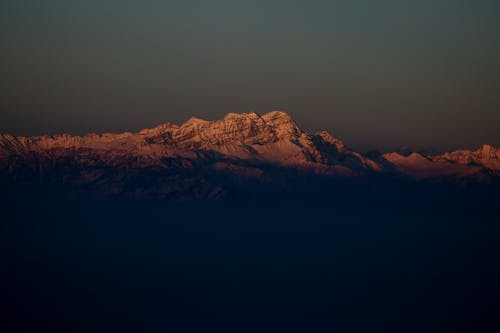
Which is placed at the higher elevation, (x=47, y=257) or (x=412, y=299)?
(x=47, y=257)

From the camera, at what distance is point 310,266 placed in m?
192

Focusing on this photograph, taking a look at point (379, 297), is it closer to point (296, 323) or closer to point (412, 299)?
point (412, 299)

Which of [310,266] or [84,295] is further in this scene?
[310,266]

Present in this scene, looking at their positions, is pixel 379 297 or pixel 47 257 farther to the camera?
pixel 47 257

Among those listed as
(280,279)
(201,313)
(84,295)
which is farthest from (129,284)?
(280,279)

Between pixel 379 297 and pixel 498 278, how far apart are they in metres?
42.5

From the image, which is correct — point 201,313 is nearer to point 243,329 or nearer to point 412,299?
point 243,329

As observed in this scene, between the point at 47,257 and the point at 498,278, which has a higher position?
the point at 47,257

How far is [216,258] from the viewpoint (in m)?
198

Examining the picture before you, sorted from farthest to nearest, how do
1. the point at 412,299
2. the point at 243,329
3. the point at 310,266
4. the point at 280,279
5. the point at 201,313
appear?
1. the point at 310,266
2. the point at 280,279
3. the point at 412,299
4. the point at 201,313
5. the point at 243,329

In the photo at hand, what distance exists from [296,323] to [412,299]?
36.7m

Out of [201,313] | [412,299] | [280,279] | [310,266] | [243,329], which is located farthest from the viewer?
[310,266]

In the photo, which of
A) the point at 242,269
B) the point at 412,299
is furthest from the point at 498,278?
the point at 242,269

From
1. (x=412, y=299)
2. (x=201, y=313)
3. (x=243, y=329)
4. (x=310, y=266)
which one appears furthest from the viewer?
(x=310, y=266)
